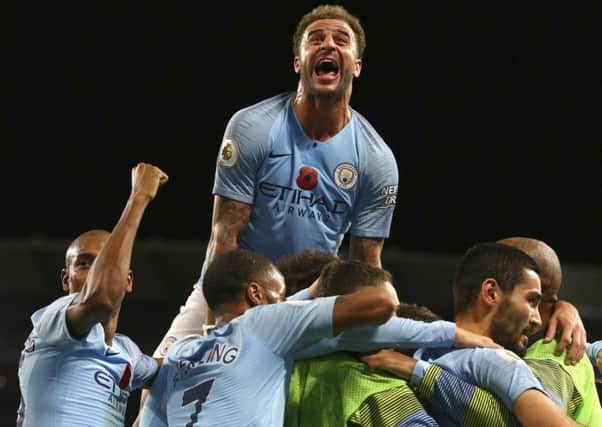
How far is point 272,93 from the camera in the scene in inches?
438

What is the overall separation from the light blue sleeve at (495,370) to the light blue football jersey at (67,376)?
3.29 feet

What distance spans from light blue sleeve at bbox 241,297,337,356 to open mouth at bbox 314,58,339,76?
1.39 m

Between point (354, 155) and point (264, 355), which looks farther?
point (354, 155)

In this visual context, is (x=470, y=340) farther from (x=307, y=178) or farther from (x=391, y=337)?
(x=307, y=178)

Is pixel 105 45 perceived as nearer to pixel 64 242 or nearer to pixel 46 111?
pixel 46 111

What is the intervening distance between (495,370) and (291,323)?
21.6 inches

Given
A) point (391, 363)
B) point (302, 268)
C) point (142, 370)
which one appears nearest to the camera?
point (391, 363)

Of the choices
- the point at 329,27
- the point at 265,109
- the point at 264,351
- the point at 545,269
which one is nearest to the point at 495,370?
the point at 264,351

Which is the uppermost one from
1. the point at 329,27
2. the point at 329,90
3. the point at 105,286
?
the point at 329,27

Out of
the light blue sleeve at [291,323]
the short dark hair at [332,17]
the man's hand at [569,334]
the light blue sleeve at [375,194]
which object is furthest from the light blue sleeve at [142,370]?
the short dark hair at [332,17]

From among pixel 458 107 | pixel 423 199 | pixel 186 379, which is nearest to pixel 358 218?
pixel 186 379

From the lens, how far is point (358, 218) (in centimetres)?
438

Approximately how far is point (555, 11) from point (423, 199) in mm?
2441

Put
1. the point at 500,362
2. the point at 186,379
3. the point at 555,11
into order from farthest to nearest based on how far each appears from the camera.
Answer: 1. the point at 555,11
2. the point at 186,379
3. the point at 500,362
